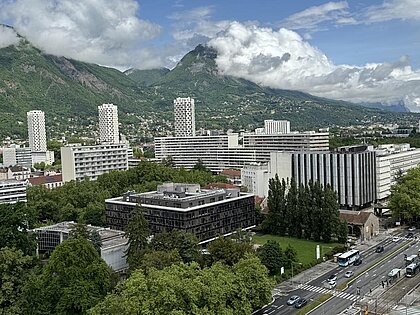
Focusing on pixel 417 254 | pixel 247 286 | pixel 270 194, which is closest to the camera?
pixel 247 286

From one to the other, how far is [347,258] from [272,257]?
951 centimetres

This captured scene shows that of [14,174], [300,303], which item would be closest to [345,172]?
[300,303]

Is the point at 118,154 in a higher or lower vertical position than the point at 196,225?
higher

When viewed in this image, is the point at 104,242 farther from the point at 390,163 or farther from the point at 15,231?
the point at 390,163

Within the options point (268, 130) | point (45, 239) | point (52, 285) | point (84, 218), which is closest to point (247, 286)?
point (52, 285)

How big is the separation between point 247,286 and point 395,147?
81.1 metres

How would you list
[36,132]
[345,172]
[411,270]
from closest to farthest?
[411,270] → [345,172] → [36,132]

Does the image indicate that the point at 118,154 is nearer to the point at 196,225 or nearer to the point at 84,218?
the point at 84,218

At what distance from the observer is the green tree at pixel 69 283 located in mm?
37531

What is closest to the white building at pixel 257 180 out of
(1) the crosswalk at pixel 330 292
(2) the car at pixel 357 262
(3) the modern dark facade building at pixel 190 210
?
(3) the modern dark facade building at pixel 190 210

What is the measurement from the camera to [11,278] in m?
42.2

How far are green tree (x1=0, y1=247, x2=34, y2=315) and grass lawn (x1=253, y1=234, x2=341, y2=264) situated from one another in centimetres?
3022

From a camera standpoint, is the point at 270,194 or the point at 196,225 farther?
the point at 270,194

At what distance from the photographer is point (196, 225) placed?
58406 millimetres
